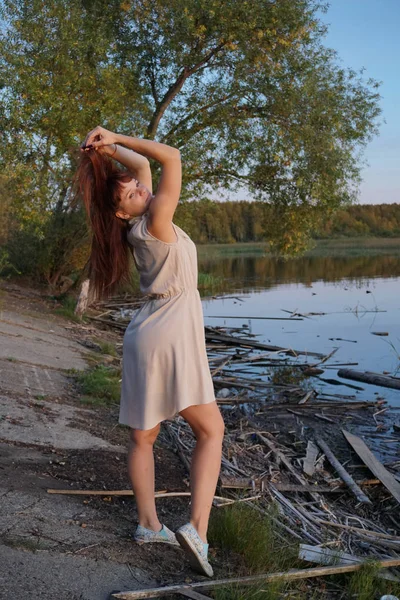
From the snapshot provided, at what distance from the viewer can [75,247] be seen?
22797 millimetres

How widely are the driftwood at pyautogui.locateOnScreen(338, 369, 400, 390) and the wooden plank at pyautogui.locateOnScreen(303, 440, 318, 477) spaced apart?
14.1 feet

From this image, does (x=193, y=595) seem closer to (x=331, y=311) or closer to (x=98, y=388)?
(x=98, y=388)

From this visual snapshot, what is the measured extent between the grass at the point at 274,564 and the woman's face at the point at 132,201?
2.08 meters

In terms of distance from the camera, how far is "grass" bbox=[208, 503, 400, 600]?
393 cm

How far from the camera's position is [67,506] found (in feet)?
14.5

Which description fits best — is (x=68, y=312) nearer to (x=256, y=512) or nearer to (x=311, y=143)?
(x=311, y=143)

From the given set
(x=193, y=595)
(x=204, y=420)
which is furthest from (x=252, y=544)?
(x=204, y=420)

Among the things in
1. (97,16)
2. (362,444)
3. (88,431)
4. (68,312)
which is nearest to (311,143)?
(97,16)

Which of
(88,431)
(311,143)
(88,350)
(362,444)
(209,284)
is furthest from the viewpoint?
(209,284)

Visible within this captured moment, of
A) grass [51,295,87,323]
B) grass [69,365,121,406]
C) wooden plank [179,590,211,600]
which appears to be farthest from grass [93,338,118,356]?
wooden plank [179,590,211,600]

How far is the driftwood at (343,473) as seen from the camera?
6375 millimetres

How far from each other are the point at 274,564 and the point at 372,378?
865cm

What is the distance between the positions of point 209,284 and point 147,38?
1604 cm

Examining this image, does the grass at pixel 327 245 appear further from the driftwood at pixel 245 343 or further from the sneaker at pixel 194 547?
the sneaker at pixel 194 547
